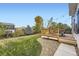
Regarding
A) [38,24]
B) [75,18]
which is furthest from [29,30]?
[75,18]

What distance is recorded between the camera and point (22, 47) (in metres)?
2.38

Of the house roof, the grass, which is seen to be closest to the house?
the house roof

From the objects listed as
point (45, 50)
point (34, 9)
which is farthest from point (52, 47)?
point (34, 9)

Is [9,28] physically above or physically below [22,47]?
above

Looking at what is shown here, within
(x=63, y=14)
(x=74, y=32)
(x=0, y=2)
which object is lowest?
(x=74, y=32)

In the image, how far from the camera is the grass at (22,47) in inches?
92.9

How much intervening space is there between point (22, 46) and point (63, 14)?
24.1 inches

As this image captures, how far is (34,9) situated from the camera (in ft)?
7.75

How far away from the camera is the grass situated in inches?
92.9

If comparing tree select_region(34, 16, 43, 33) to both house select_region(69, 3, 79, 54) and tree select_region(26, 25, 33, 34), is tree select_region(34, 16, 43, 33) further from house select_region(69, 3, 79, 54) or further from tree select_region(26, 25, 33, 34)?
house select_region(69, 3, 79, 54)

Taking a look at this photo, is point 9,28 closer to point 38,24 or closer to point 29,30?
point 29,30

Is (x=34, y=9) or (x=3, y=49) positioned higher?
(x=34, y=9)

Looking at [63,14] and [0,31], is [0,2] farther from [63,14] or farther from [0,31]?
A: [63,14]

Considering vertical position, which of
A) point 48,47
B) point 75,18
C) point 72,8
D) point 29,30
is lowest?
point 48,47
